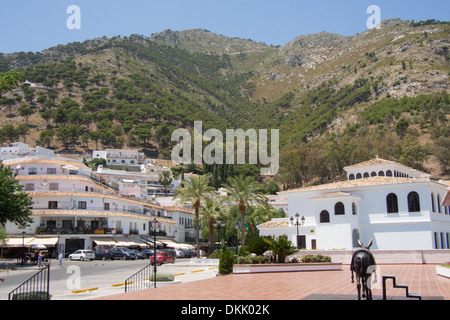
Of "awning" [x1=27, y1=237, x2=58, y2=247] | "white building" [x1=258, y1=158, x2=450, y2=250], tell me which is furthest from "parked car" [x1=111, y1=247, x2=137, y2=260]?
"white building" [x1=258, y1=158, x2=450, y2=250]

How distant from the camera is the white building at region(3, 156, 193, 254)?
5312 cm

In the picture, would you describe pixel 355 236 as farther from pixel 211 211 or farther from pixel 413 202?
pixel 211 211

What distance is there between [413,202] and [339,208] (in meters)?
6.86

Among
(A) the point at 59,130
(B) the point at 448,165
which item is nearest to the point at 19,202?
(B) the point at 448,165

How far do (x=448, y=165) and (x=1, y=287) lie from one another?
90.5 meters

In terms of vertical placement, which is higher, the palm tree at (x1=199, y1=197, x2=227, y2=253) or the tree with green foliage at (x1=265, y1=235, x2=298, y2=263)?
A: the palm tree at (x1=199, y1=197, x2=227, y2=253)

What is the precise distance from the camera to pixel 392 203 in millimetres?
40469

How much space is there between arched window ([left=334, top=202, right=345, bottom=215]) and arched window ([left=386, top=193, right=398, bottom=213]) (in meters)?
4.31

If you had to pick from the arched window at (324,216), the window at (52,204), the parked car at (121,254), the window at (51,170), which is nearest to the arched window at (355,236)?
the arched window at (324,216)

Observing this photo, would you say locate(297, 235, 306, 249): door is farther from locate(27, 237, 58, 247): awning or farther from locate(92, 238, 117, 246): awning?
locate(27, 237, 58, 247): awning

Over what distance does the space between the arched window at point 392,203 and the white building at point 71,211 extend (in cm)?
2935
